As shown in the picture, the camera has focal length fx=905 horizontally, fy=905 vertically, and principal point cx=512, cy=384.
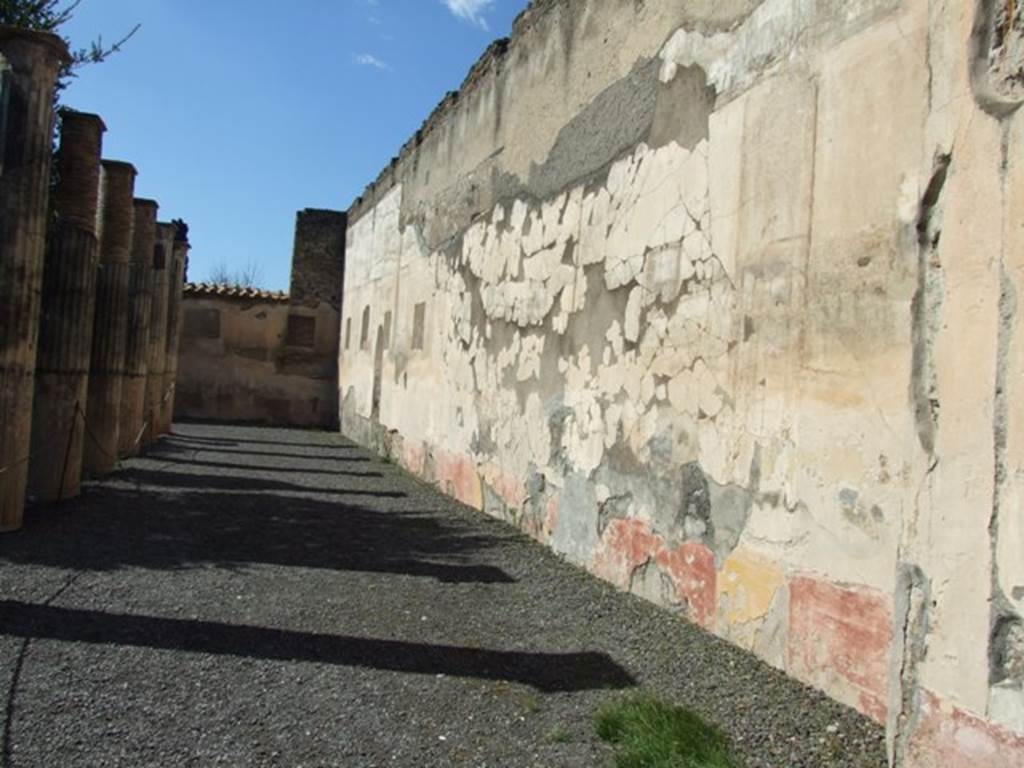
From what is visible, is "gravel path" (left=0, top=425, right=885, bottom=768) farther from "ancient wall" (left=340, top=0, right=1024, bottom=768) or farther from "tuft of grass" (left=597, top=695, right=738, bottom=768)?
"ancient wall" (left=340, top=0, right=1024, bottom=768)

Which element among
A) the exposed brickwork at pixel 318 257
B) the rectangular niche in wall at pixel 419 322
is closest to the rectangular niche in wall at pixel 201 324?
the exposed brickwork at pixel 318 257

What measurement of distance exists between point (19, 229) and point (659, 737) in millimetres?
5057

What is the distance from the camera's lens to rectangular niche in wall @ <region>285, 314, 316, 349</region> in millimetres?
18969

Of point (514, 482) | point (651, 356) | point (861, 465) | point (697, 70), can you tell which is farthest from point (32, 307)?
point (861, 465)

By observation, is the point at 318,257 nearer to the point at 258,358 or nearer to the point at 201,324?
the point at 258,358

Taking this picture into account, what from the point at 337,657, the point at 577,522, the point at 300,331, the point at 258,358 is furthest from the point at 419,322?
the point at 258,358

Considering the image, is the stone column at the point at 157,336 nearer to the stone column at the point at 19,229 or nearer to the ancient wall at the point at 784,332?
the stone column at the point at 19,229

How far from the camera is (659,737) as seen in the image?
283 cm

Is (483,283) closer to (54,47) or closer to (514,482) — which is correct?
(514,482)

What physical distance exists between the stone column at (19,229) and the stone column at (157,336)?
6.02 m

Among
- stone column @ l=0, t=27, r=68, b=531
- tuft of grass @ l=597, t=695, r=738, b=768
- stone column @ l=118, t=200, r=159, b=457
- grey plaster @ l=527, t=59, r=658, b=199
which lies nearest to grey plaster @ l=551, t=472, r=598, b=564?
grey plaster @ l=527, t=59, r=658, b=199

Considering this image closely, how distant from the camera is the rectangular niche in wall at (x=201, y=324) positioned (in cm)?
1861

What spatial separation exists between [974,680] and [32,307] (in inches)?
224

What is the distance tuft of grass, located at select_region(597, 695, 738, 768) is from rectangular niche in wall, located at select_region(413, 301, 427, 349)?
298 inches
